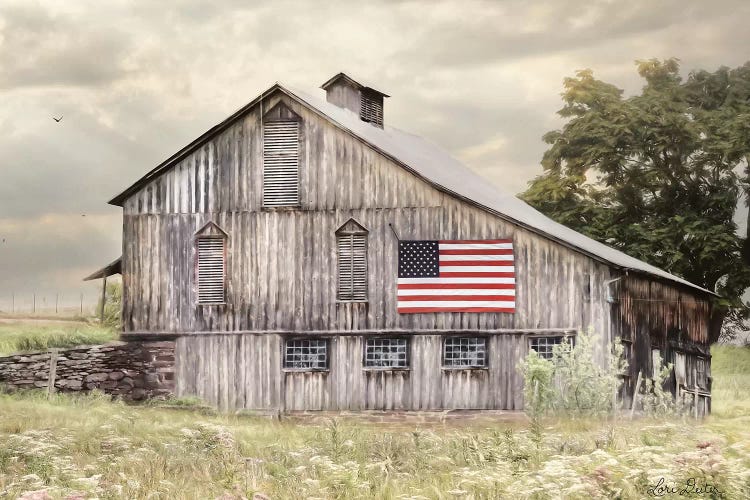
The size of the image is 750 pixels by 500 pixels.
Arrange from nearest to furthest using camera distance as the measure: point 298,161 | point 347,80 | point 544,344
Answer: point 544,344
point 298,161
point 347,80

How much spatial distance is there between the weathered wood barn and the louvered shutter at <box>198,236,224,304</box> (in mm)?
32

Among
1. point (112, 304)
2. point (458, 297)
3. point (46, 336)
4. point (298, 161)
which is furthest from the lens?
point (112, 304)

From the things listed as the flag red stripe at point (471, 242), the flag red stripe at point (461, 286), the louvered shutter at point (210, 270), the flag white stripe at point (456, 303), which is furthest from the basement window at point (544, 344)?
the louvered shutter at point (210, 270)

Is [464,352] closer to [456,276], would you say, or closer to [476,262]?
[456,276]

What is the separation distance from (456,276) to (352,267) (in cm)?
269

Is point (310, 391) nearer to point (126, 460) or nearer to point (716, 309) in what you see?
point (126, 460)

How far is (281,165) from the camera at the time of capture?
30422 millimetres

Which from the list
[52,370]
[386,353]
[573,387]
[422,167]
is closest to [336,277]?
[386,353]

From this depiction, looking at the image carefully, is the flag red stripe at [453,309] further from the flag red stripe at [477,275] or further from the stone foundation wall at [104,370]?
the stone foundation wall at [104,370]

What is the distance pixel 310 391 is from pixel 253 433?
755 cm

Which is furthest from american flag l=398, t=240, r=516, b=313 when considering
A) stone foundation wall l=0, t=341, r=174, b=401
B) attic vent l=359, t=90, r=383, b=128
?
attic vent l=359, t=90, r=383, b=128

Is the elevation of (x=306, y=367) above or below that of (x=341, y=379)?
above

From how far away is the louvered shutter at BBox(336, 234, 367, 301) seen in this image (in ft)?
97.5

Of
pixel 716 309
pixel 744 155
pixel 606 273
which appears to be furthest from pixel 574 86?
pixel 606 273
